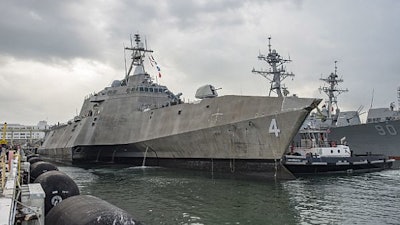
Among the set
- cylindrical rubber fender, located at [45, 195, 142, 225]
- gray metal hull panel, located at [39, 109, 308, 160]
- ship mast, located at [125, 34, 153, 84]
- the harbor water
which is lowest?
the harbor water

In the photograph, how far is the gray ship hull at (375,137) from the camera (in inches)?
1065

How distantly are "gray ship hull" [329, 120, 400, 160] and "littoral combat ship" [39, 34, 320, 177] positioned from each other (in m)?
14.5

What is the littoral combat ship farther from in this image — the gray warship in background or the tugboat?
the gray warship in background

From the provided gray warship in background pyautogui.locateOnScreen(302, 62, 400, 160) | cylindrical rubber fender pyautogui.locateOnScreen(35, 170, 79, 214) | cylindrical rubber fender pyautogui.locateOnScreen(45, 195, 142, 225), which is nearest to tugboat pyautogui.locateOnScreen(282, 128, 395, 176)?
gray warship in background pyautogui.locateOnScreen(302, 62, 400, 160)

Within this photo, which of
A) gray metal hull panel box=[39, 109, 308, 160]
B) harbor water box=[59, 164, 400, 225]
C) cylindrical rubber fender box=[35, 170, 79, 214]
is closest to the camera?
cylindrical rubber fender box=[35, 170, 79, 214]

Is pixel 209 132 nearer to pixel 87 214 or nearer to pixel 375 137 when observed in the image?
pixel 87 214

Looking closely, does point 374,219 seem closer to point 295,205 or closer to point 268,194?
point 295,205

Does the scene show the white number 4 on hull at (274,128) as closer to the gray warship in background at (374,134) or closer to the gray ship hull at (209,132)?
the gray ship hull at (209,132)

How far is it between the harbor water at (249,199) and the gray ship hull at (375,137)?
38.5 feet

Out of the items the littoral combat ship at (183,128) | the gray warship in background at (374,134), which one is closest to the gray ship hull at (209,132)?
the littoral combat ship at (183,128)

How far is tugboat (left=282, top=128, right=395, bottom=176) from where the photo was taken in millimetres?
19609

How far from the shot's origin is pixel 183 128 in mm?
19844

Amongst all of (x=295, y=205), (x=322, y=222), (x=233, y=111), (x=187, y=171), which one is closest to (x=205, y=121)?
(x=233, y=111)

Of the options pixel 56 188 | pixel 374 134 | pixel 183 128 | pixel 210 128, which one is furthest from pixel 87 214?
pixel 374 134
